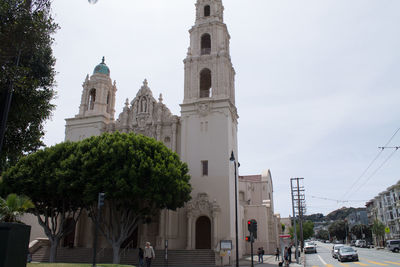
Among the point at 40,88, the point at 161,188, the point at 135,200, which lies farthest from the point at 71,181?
the point at 40,88

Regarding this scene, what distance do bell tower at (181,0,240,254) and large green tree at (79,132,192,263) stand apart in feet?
16.0

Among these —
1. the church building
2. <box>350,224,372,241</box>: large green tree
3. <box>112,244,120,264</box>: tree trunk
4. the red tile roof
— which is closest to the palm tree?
<box>112,244,120,264</box>: tree trunk

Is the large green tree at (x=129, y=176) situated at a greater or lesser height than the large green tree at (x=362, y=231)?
greater

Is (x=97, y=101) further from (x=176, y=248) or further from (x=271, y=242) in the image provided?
(x=271, y=242)

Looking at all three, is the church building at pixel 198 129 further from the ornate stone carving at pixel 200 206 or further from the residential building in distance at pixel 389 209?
the residential building in distance at pixel 389 209

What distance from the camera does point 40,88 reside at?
1750 centimetres

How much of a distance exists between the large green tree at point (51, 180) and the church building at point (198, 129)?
7.34m

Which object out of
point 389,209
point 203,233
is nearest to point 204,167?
point 203,233

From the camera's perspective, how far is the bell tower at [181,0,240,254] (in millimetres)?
31484

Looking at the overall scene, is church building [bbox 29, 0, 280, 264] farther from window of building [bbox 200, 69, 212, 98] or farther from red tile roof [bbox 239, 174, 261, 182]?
red tile roof [bbox 239, 174, 261, 182]

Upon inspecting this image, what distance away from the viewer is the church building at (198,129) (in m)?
31.6

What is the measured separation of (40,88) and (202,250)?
19751mm

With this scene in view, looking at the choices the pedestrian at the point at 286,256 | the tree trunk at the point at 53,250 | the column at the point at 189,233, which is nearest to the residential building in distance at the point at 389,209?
Result: the pedestrian at the point at 286,256

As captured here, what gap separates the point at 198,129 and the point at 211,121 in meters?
1.63
